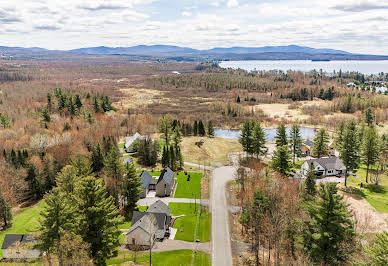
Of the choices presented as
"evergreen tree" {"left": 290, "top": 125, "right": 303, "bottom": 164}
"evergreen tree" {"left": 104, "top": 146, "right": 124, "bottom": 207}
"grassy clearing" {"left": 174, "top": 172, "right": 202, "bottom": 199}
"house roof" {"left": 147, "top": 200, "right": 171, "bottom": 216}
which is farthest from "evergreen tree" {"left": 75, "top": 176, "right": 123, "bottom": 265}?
"evergreen tree" {"left": 290, "top": 125, "right": 303, "bottom": 164}

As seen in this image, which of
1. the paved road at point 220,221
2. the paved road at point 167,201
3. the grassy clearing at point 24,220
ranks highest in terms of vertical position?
the paved road at point 220,221

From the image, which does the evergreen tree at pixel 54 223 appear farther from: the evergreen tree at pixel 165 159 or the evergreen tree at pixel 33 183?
the evergreen tree at pixel 165 159

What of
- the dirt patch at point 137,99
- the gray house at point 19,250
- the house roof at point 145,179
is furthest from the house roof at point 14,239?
the dirt patch at point 137,99

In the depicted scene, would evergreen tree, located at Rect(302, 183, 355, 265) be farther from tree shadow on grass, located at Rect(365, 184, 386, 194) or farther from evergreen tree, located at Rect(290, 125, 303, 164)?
evergreen tree, located at Rect(290, 125, 303, 164)

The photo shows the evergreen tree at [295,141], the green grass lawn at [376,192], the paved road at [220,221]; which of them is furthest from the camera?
the evergreen tree at [295,141]

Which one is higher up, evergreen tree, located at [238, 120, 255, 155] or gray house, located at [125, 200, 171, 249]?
evergreen tree, located at [238, 120, 255, 155]

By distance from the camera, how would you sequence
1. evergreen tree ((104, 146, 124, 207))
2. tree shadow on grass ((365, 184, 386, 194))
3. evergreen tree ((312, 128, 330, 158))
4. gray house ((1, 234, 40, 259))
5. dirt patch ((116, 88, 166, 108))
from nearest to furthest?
gray house ((1, 234, 40, 259)) < evergreen tree ((104, 146, 124, 207)) < tree shadow on grass ((365, 184, 386, 194)) < evergreen tree ((312, 128, 330, 158)) < dirt patch ((116, 88, 166, 108))

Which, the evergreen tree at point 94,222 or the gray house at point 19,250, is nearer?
the evergreen tree at point 94,222
